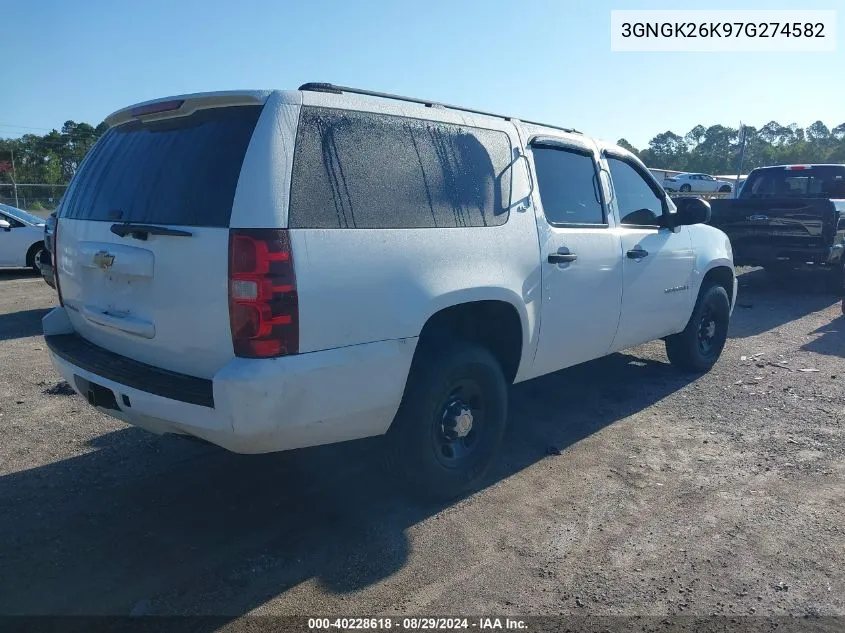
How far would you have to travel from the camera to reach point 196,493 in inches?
154

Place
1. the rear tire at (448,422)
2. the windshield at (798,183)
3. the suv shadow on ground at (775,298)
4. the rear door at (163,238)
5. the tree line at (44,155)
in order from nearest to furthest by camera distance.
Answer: the rear door at (163,238) → the rear tire at (448,422) → the suv shadow on ground at (775,298) → the windshield at (798,183) → the tree line at (44,155)

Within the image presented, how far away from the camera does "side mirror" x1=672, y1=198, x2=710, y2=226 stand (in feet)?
17.9

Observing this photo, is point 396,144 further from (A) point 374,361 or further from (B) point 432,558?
(B) point 432,558

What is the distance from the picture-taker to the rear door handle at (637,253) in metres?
4.98

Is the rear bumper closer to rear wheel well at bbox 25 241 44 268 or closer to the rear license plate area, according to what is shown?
the rear license plate area

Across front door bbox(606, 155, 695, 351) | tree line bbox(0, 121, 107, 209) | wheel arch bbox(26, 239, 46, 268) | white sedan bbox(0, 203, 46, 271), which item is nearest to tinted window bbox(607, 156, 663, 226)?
front door bbox(606, 155, 695, 351)

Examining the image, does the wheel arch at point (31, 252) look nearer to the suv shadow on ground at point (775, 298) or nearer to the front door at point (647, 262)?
the front door at point (647, 262)

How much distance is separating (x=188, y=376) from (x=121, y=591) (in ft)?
3.11

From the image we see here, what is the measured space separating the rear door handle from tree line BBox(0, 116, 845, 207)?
1982 centimetres

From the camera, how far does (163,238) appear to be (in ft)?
10.0

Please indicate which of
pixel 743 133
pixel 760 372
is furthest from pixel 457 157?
pixel 743 133

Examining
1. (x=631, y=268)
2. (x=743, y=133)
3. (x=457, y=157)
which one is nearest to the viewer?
(x=457, y=157)

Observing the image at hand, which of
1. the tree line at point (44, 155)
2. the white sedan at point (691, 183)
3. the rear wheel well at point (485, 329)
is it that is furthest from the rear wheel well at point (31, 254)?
the white sedan at point (691, 183)

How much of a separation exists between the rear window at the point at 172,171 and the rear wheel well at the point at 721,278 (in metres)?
4.67
